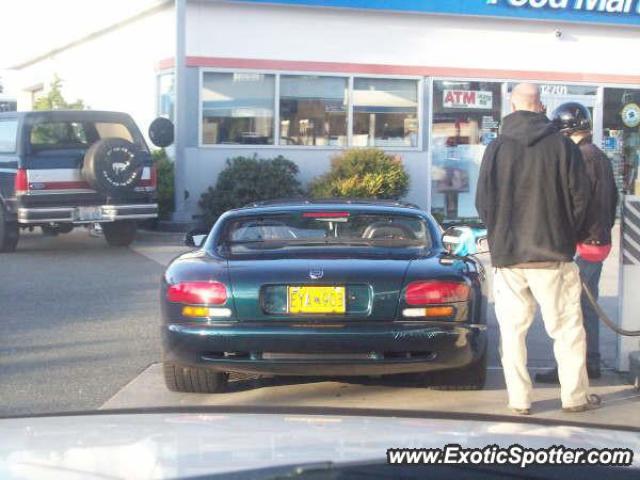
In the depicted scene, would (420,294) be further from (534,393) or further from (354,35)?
(354,35)

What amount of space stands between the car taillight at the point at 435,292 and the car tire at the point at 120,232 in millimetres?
9541

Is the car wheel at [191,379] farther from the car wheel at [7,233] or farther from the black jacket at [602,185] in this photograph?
the car wheel at [7,233]

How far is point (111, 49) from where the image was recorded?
21219 millimetres

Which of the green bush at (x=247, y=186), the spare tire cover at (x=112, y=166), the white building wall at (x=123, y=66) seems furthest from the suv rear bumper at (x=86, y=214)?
the white building wall at (x=123, y=66)

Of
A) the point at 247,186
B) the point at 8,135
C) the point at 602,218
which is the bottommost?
the point at 247,186

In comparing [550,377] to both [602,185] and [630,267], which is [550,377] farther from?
[602,185]

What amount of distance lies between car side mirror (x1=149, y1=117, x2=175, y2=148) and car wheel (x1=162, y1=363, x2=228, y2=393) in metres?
10.1

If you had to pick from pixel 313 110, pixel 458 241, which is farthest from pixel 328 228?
pixel 313 110

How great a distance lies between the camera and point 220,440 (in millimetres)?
2627

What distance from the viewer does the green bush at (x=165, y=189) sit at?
55.4ft

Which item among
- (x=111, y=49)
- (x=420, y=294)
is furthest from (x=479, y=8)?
(x=420, y=294)

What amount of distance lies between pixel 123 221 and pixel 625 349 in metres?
8.98

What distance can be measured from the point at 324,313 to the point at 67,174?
870 cm

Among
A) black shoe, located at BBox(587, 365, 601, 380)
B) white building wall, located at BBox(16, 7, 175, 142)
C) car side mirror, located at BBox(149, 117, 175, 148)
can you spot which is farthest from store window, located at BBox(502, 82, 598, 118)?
black shoe, located at BBox(587, 365, 601, 380)
